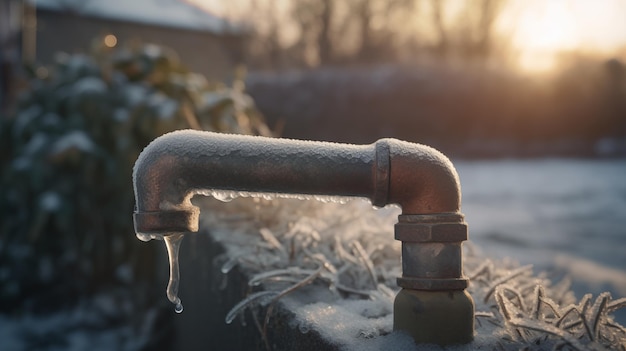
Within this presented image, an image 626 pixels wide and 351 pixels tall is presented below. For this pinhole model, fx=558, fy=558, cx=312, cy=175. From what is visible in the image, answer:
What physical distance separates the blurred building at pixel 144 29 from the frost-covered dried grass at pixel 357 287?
13.3 m

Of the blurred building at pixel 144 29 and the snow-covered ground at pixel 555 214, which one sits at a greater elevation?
the blurred building at pixel 144 29

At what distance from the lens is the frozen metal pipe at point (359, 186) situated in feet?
3.66

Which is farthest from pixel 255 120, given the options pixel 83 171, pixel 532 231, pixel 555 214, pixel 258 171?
pixel 555 214

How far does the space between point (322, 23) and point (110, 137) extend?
19.3 meters

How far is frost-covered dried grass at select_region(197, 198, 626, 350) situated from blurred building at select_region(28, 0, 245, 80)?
13342 millimetres

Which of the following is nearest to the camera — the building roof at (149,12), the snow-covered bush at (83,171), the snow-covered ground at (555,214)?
the snow-covered bush at (83,171)

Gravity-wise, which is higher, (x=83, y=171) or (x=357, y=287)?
(x=83, y=171)

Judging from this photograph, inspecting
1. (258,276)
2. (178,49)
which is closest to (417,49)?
(178,49)

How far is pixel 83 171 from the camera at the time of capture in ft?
10.5

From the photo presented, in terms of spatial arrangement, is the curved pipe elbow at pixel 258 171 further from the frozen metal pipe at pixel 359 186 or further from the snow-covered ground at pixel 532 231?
the snow-covered ground at pixel 532 231

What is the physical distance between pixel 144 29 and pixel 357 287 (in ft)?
55.3

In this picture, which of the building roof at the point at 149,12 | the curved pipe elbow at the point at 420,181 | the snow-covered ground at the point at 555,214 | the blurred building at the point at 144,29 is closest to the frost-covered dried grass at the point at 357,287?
the curved pipe elbow at the point at 420,181

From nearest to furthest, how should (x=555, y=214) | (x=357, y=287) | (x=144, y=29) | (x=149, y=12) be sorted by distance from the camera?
(x=357, y=287) < (x=555, y=214) < (x=144, y=29) < (x=149, y=12)

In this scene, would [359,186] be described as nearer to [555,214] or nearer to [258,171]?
[258,171]
